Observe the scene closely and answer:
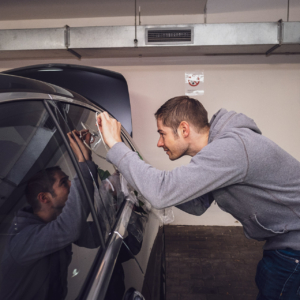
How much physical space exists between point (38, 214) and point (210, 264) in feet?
7.81

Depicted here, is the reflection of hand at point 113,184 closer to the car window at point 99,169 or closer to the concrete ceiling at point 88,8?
the car window at point 99,169

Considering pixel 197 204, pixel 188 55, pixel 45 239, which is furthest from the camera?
pixel 188 55

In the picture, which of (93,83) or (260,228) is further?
(93,83)

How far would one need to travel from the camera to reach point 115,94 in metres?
2.39

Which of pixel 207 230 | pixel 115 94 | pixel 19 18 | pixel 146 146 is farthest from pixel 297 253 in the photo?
pixel 19 18

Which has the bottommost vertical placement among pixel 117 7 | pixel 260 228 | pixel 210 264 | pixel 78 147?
pixel 210 264

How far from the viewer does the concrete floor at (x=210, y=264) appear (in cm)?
213

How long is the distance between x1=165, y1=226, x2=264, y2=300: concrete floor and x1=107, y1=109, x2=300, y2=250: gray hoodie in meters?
1.24

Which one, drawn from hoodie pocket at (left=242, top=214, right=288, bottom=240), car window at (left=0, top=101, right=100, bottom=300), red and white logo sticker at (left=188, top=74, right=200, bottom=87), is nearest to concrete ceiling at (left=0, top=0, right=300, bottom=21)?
red and white logo sticker at (left=188, top=74, right=200, bottom=87)

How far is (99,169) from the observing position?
42.1 inches

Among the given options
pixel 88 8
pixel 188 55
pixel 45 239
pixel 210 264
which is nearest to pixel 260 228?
pixel 45 239

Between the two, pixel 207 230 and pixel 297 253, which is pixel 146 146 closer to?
pixel 207 230

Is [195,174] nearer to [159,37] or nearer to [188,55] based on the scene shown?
[159,37]

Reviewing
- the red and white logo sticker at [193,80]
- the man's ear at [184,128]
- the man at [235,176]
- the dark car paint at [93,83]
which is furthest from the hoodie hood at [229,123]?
the red and white logo sticker at [193,80]
